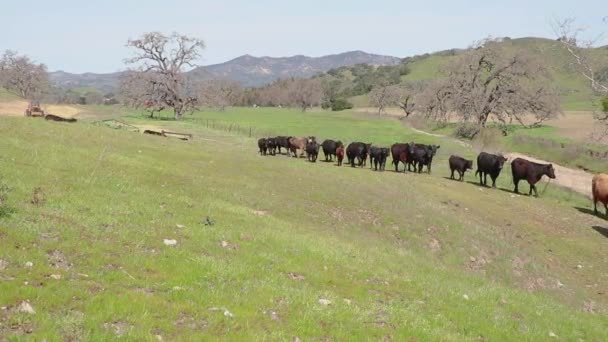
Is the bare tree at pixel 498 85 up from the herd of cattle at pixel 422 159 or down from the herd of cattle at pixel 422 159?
up

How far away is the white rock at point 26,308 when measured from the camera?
6.82 metres

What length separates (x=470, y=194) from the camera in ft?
94.8

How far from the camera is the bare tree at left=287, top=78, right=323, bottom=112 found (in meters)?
172

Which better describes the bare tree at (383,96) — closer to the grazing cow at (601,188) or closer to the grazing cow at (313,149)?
the grazing cow at (313,149)

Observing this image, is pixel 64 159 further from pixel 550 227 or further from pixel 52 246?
pixel 550 227

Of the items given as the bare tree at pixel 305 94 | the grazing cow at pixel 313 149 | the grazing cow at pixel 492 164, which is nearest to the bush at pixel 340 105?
the bare tree at pixel 305 94

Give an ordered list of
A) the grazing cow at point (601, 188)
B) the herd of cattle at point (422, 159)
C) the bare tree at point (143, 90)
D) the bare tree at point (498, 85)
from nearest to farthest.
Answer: the grazing cow at point (601, 188)
the herd of cattle at point (422, 159)
the bare tree at point (498, 85)
the bare tree at point (143, 90)

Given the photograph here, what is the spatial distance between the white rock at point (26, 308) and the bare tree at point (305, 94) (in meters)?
162

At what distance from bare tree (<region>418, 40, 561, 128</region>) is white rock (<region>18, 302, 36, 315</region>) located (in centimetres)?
6570

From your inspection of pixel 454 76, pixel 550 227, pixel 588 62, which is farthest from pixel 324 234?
pixel 454 76

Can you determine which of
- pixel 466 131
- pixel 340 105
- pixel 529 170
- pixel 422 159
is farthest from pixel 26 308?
pixel 340 105

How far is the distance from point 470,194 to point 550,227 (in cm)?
507

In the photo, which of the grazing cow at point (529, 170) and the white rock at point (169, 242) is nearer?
the white rock at point (169, 242)

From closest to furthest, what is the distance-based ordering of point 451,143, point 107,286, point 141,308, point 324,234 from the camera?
point 141,308 → point 107,286 → point 324,234 → point 451,143
